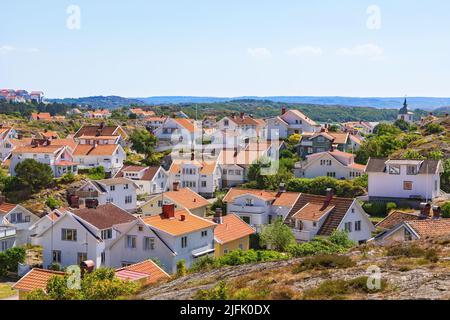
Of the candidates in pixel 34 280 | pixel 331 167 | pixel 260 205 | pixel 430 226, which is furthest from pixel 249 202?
pixel 34 280

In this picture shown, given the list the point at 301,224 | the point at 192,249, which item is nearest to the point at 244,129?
the point at 301,224

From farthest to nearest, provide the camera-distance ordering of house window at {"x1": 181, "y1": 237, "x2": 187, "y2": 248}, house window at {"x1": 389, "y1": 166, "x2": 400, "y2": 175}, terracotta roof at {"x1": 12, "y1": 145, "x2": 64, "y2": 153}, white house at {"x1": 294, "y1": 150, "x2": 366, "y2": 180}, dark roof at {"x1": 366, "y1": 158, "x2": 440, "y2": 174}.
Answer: terracotta roof at {"x1": 12, "y1": 145, "x2": 64, "y2": 153} → white house at {"x1": 294, "y1": 150, "x2": 366, "y2": 180} → house window at {"x1": 389, "y1": 166, "x2": 400, "y2": 175} → dark roof at {"x1": 366, "y1": 158, "x2": 440, "y2": 174} → house window at {"x1": 181, "y1": 237, "x2": 187, "y2": 248}

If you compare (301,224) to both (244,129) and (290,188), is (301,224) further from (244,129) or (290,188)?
(244,129)

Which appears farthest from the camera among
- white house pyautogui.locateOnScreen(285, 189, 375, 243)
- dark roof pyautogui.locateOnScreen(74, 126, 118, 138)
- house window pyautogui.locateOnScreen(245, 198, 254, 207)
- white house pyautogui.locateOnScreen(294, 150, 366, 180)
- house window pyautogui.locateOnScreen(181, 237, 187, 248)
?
dark roof pyautogui.locateOnScreen(74, 126, 118, 138)

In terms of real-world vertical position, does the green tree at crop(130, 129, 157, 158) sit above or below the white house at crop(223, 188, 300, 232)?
above

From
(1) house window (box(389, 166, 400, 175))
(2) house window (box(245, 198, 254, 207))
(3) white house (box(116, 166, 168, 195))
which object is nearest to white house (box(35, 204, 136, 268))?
(2) house window (box(245, 198, 254, 207))

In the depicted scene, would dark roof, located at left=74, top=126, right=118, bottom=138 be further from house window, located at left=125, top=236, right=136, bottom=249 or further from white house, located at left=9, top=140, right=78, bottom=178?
house window, located at left=125, top=236, right=136, bottom=249

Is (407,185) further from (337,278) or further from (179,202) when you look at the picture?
(337,278)
